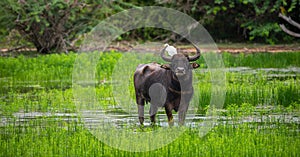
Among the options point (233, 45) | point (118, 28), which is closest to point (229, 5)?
point (233, 45)

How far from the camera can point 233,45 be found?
22.4m

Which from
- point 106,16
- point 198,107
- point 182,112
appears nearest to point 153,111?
point 182,112

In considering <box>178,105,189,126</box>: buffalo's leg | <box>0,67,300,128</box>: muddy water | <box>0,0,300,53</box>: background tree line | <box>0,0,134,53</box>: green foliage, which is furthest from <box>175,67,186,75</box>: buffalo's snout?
<box>0,0,300,53</box>: background tree line

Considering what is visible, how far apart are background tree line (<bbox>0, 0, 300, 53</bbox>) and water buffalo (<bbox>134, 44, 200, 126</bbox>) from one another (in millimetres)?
10125

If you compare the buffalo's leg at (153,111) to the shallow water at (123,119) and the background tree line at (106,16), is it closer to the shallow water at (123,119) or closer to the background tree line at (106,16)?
the shallow water at (123,119)

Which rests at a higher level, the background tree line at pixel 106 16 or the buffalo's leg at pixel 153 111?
the background tree line at pixel 106 16

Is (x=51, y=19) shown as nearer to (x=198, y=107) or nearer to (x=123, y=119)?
(x=198, y=107)

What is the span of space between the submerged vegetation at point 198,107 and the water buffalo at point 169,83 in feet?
1.34

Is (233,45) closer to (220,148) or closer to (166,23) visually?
(166,23)

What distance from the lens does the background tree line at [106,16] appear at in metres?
19.4

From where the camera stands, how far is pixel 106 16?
22.5 metres

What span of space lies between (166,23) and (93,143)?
53.6ft

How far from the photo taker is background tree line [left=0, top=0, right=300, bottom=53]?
19422 mm

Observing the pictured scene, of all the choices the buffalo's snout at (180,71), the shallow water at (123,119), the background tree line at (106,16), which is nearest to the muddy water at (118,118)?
the shallow water at (123,119)
